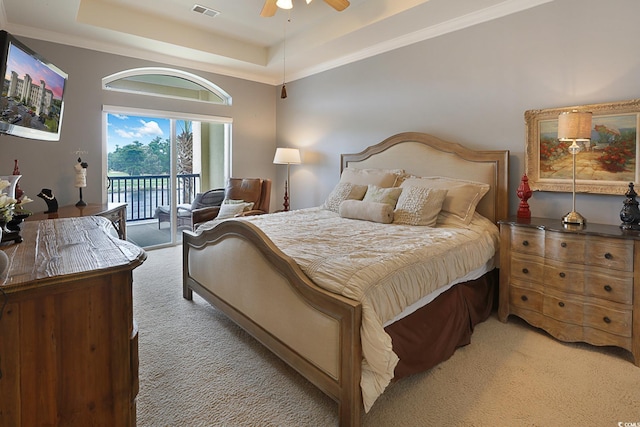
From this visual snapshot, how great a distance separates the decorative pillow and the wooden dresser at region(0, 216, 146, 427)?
8.19 ft

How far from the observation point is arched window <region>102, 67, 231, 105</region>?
451cm

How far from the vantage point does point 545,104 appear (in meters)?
3.01

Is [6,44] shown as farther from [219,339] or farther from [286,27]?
[286,27]

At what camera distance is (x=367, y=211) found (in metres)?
3.30

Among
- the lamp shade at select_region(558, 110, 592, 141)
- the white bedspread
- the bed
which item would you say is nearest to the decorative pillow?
the bed

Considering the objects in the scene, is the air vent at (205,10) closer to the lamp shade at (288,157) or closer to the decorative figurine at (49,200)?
the lamp shade at (288,157)

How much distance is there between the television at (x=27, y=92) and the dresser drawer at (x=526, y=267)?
337 cm

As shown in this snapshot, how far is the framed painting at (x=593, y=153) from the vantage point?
102 inches

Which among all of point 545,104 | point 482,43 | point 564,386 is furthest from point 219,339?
point 482,43

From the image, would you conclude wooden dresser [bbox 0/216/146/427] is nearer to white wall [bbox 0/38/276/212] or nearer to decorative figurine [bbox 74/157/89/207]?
decorative figurine [bbox 74/157/89/207]

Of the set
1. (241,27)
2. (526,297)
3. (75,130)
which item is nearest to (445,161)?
(526,297)

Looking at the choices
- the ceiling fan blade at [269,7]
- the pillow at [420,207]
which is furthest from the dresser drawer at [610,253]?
the ceiling fan blade at [269,7]

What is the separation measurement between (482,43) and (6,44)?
362cm

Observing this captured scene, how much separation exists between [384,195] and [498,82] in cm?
152
